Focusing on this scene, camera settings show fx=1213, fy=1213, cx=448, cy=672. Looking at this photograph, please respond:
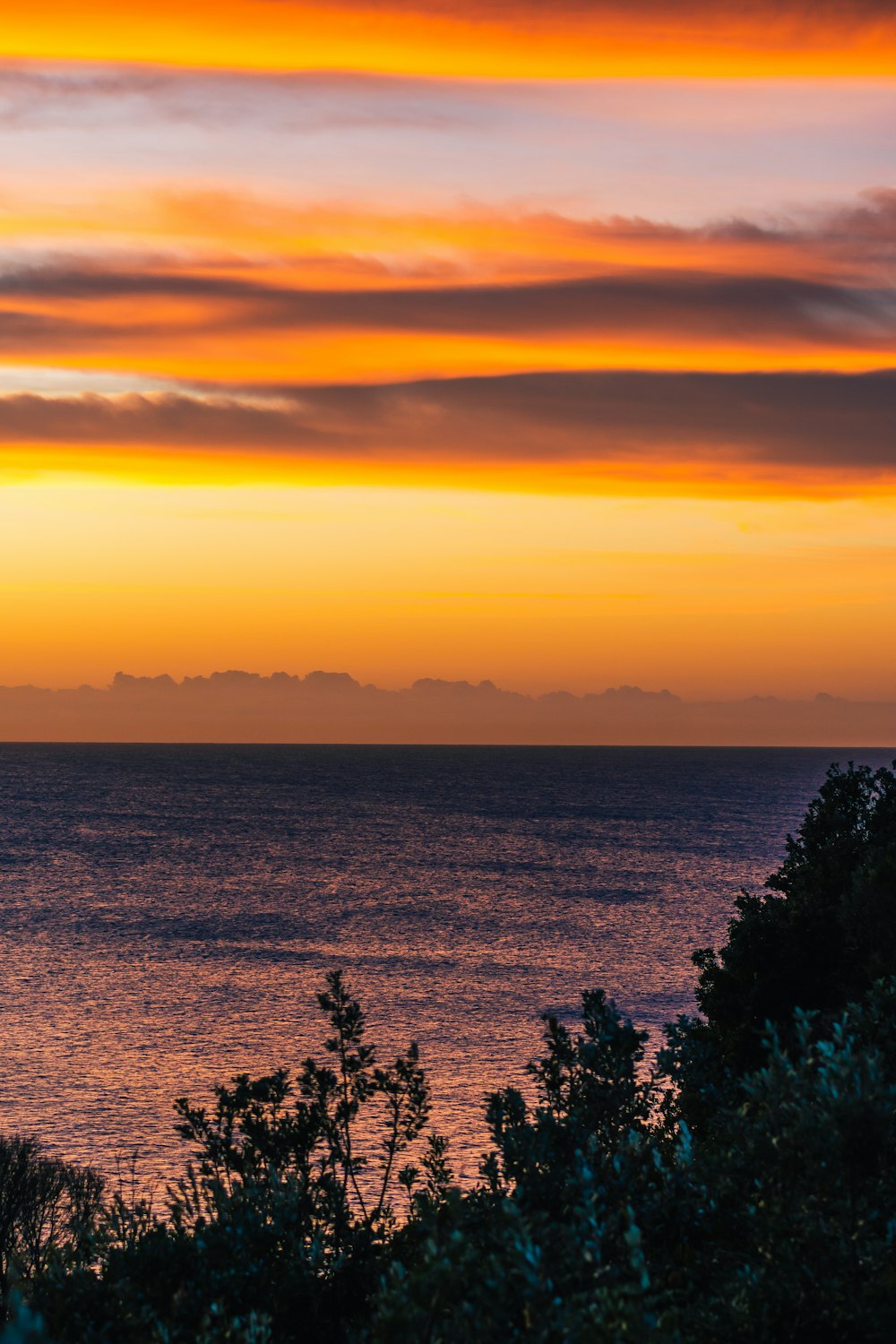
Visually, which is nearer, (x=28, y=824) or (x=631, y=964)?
(x=631, y=964)

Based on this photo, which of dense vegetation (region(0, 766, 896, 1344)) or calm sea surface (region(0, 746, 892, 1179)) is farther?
calm sea surface (region(0, 746, 892, 1179))

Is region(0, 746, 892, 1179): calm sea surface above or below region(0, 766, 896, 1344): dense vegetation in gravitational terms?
below

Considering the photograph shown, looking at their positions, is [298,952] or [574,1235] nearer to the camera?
[574,1235]

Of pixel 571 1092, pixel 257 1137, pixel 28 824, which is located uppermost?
pixel 571 1092

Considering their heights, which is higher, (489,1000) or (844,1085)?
(844,1085)

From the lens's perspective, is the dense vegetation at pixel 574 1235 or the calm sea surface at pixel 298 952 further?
the calm sea surface at pixel 298 952

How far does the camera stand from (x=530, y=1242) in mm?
9586

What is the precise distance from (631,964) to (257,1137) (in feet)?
229

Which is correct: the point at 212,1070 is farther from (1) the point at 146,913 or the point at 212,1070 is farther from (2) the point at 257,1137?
(1) the point at 146,913

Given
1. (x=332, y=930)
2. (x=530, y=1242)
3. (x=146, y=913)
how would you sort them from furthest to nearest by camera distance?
(x=146, y=913) → (x=332, y=930) → (x=530, y=1242)

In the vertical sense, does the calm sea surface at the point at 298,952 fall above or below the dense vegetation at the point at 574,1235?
below

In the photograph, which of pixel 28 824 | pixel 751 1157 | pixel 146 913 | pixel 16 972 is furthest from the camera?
pixel 28 824

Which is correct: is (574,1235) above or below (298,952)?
above

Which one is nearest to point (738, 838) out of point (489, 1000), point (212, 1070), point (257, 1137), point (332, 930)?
point (332, 930)
